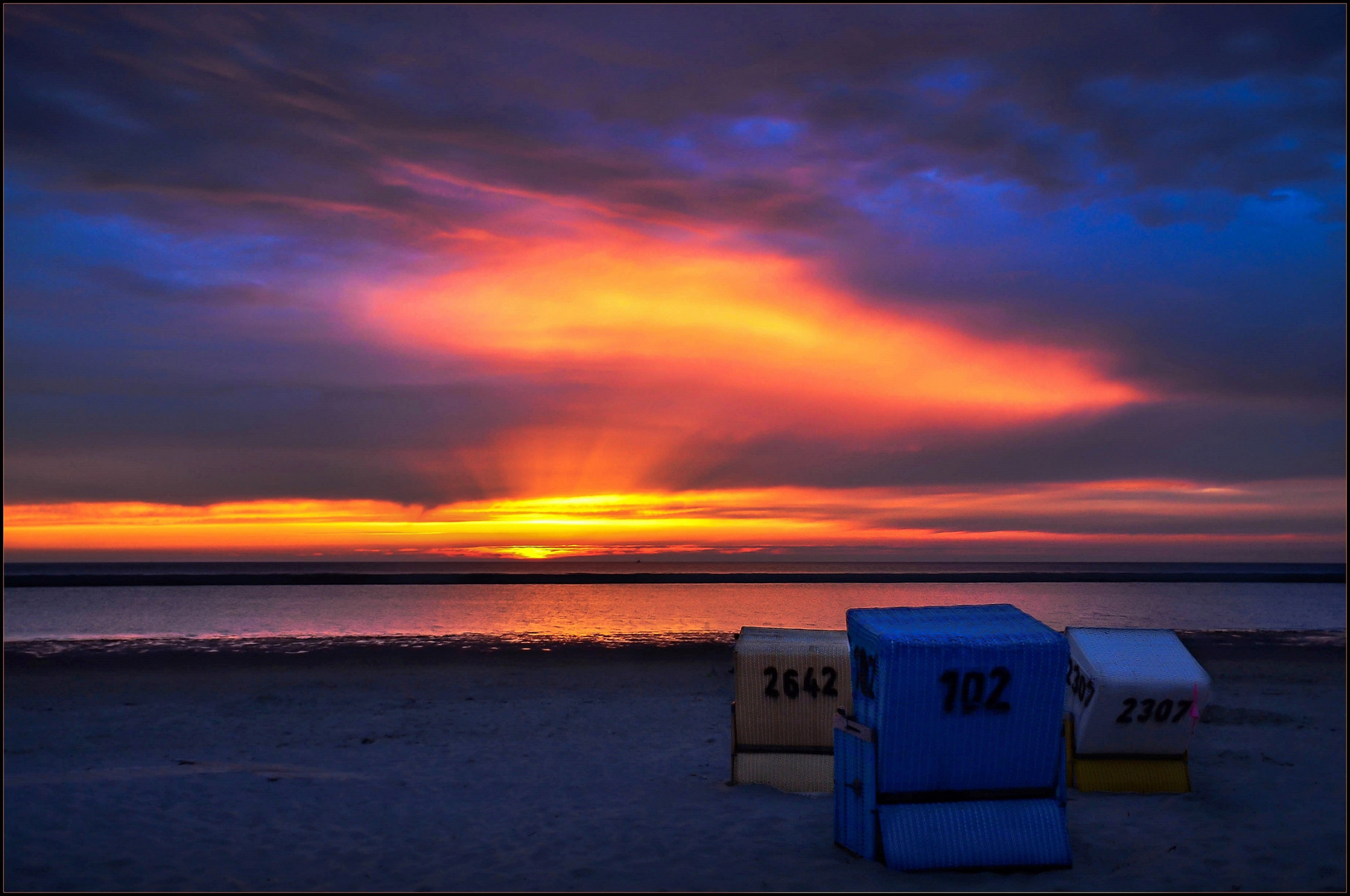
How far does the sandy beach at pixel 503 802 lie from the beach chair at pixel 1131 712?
37 cm

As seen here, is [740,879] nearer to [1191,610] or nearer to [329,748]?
[329,748]

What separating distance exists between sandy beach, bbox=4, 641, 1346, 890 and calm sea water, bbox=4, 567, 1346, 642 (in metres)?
18.7

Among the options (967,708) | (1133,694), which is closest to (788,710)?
(967,708)

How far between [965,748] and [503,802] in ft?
21.5

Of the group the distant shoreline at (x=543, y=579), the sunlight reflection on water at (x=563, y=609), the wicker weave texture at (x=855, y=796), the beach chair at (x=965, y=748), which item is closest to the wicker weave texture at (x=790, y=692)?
the wicker weave texture at (x=855, y=796)

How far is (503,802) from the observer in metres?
12.5

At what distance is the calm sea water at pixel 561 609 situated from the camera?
1651 inches

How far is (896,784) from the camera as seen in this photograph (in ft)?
30.3

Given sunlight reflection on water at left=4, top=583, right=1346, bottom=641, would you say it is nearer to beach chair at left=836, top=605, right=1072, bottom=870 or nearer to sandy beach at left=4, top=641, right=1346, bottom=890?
sandy beach at left=4, top=641, right=1346, bottom=890

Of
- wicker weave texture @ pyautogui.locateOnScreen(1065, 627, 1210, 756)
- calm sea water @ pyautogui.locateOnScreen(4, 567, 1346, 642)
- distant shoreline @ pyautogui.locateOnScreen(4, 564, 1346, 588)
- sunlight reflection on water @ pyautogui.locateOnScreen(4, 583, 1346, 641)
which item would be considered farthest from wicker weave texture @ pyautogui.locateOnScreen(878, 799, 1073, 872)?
distant shoreline @ pyautogui.locateOnScreen(4, 564, 1346, 588)

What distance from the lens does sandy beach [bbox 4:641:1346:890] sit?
9.29 meters

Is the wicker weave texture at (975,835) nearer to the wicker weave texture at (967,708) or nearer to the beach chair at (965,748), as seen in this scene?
the beach chair at (965,748)

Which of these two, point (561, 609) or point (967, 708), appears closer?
point (967, 708)

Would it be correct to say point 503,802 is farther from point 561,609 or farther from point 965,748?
point 561,609
